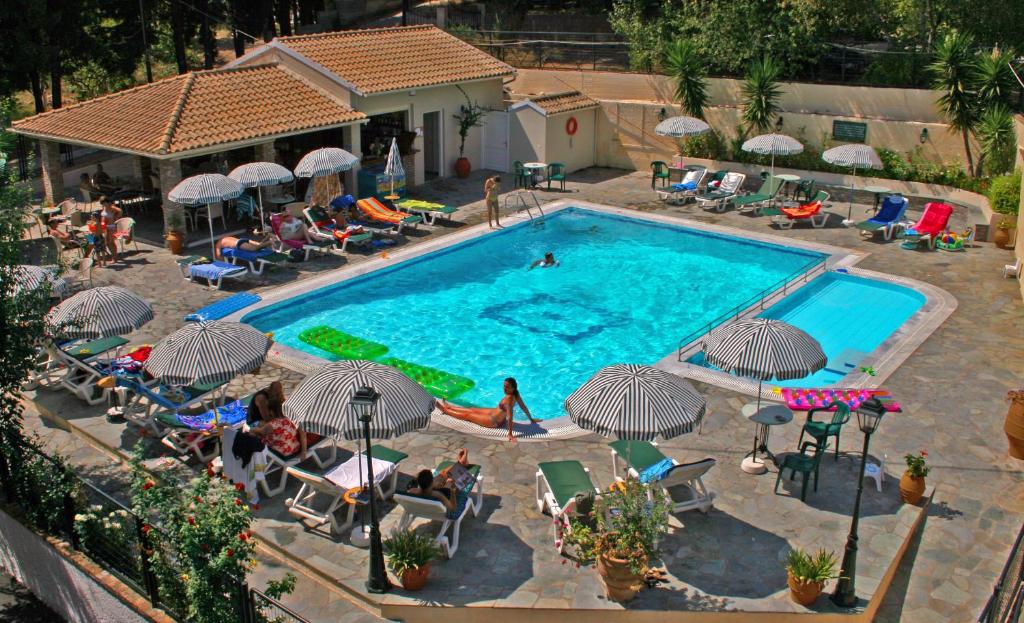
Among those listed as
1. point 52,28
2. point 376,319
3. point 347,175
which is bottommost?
point 376,319

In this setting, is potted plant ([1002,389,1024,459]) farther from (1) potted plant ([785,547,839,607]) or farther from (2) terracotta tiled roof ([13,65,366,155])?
(2) terracotta tiled roof ([13,65,366,155])

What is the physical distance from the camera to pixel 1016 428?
42.4 feet

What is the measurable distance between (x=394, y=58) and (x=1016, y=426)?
70.0 feet

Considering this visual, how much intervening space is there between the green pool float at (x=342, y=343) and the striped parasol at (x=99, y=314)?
434cm

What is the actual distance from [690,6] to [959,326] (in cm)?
1971

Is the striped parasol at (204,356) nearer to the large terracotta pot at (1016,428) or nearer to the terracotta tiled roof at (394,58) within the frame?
the large terracotta pot at (1016,428)

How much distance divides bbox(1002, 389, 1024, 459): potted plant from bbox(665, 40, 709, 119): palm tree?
61.3 feet

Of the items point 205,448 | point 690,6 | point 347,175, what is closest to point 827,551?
point 205,448

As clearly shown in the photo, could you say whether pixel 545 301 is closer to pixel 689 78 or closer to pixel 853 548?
pixel 853 548

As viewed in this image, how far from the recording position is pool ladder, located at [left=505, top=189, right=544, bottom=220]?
26859 millimetres

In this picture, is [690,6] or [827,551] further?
[690,6]

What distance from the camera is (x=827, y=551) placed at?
11.0 metres

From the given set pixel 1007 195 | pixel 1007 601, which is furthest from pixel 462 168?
pixel 1007 601

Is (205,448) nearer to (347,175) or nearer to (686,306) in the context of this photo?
(686,306)
